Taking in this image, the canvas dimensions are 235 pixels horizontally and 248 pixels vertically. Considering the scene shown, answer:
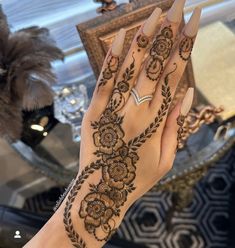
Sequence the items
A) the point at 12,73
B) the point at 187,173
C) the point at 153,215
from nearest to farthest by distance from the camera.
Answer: the point at 12,73, the point at 187,173, the point at 153,215

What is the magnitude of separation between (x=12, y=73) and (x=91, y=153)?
254 mm

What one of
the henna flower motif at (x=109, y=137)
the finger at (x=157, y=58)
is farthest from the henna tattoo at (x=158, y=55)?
the henna flower motif at (x=109, y=137)

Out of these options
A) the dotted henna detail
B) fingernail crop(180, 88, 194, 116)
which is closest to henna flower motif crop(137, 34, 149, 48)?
fingernail crop(180, 88, 194, 116)

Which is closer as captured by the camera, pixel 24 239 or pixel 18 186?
pixel 24 239

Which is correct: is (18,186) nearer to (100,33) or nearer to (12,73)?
(12,73)

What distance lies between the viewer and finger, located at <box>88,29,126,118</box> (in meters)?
0.72

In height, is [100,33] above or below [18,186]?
below

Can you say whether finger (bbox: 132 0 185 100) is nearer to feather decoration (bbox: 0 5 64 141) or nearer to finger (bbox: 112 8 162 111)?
finger (bbox: 112 8 162 111)

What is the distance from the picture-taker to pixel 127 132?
74 cm

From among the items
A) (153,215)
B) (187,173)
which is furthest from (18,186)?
(187,173)

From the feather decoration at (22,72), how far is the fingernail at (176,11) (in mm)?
304

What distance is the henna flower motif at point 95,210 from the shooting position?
738 mm

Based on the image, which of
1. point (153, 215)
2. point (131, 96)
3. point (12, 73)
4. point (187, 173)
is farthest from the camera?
point (153, 215)

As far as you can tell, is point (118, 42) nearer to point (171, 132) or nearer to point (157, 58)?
point (157, 58)
